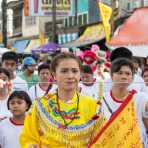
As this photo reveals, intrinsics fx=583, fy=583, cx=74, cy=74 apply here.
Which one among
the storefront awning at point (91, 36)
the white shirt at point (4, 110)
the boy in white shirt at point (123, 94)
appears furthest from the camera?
the storefront awning at point (91, 36)

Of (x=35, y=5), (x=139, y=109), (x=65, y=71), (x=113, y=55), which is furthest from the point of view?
(x=35, y=5)

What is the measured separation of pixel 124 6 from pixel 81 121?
31.3 m

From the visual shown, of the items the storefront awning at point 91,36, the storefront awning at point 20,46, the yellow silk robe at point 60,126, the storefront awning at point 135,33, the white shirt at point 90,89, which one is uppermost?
the storefront awning at point 20,46

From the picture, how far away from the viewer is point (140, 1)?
3331 centimetres

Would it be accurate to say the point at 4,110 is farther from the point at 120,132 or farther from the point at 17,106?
the point at 120,132

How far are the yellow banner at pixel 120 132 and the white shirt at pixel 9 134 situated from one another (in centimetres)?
169

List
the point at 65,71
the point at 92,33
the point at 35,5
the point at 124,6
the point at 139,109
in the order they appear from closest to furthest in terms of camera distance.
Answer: the point at 65,71
the point at 139,109
the point at 35,5
the point at 92,33
the point at 124,6

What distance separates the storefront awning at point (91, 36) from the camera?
31228 mm

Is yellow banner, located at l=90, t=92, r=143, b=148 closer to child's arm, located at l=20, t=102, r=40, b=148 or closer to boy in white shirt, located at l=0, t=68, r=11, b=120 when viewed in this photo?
child's arm, located at l=20, t=102, r=40, b=148

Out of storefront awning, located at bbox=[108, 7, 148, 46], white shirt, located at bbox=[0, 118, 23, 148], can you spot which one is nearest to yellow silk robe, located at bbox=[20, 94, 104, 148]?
white shirt, located at bbox=[0, 118, 23, 148]

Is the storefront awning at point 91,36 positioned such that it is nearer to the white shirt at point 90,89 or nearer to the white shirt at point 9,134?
the white shirt at point 90,89

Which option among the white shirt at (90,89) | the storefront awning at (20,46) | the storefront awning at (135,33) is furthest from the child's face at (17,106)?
the storefront awning at (20,46)

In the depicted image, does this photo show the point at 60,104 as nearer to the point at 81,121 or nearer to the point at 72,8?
the point at 81,121

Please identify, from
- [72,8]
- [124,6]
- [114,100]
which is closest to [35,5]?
[72,8]
